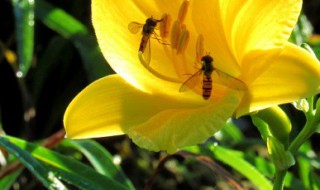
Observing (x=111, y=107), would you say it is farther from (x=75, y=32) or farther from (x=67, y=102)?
(x=67, y=102)

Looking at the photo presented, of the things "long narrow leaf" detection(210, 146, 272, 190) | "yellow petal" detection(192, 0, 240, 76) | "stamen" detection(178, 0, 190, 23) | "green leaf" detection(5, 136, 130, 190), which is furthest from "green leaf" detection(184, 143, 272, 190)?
"stamen" detection(178, 0, 190, 23)

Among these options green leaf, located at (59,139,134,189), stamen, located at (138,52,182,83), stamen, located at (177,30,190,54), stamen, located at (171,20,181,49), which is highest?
stamen, located at (171,20,181,49)

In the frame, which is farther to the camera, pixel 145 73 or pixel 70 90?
pixel 70 90

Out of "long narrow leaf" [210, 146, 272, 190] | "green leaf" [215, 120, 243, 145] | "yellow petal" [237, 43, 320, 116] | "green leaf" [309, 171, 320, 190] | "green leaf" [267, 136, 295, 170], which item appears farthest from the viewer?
"green leaf" [215, 120, 243, 145]

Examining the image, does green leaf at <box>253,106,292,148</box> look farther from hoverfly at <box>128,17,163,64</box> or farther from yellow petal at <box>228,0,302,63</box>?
hoverfly at <box>128,17,163,64</box>

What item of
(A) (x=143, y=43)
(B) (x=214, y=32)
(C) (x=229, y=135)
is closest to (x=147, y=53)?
(A) (x=143, y=43)

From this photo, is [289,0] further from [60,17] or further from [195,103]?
[60,17]

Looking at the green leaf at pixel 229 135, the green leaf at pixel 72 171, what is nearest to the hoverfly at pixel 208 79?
the green leaf at pixel 72 171

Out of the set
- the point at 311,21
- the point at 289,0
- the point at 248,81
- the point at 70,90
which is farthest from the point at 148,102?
the point at 311,21
